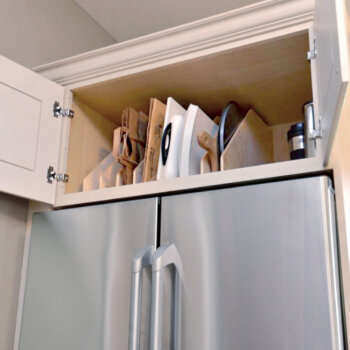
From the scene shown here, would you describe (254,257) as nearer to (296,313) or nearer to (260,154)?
(296,313)

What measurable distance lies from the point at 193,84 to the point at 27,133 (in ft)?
1.68

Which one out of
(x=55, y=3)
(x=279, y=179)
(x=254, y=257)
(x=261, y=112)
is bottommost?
(x=254, y=257)

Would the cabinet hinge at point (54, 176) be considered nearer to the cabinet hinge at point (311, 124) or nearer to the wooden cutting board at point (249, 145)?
the wooden cutting board at point (249, 145)

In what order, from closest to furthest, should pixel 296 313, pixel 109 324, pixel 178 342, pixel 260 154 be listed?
1. pixel 296 313
2. pixel 178 342
3. pixel 109 324
4. pixel 260 154

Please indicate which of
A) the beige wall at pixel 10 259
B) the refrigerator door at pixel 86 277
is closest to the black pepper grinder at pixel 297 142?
the refrigerator door at pixel 86 277

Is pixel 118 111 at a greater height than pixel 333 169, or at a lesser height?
greater

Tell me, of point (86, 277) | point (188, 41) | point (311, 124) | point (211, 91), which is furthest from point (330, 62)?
point (86, 277)

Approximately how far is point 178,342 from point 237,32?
31.2 inches

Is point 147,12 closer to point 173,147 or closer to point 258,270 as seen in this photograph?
point 173,147

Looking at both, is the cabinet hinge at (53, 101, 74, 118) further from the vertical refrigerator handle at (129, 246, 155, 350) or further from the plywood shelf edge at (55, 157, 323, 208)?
the vertical refrigerator handle at (129, 246, 155, 350)

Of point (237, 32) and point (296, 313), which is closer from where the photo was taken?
point (296, 313)

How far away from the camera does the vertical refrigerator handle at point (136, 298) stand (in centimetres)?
115

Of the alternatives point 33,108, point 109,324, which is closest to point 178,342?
point 109,324

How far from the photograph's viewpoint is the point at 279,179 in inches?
47.7
